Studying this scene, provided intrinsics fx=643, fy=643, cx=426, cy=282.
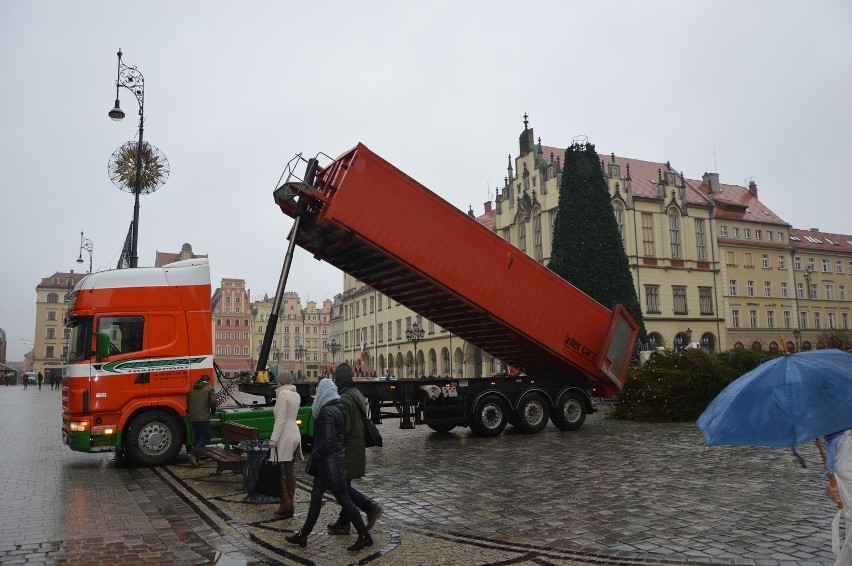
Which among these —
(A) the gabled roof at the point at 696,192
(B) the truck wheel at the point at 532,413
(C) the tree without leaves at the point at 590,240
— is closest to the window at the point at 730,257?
(A) the gabled roof at the point at 696,192

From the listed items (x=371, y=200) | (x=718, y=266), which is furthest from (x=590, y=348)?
(x=718, y=266)

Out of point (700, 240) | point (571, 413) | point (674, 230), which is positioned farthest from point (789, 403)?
point (700, 240)

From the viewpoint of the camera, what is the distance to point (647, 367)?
20922mm

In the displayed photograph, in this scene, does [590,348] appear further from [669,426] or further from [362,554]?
[362,554]

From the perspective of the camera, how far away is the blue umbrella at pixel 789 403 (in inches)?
156

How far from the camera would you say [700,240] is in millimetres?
50469

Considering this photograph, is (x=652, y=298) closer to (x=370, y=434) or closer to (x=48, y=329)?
(x=370, y=434)

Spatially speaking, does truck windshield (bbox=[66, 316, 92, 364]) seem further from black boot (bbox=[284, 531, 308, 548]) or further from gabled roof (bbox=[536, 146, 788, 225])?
gabled roof (bbox=[536, 146, 788, 225])

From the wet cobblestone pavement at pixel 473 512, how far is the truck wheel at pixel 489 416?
9.57 ft

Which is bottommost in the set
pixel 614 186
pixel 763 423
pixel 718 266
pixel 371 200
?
pixel 763 423

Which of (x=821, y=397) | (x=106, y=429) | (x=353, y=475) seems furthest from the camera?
(x=106, y=429)

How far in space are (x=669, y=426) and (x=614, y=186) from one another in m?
31.1

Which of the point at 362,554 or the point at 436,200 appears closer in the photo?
the point at 362,554

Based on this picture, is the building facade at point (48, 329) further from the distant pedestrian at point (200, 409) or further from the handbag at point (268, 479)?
the handbag at point (268, 479)
